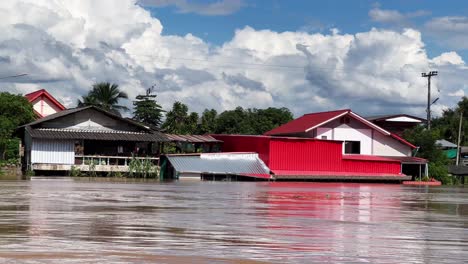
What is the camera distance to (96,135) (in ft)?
155

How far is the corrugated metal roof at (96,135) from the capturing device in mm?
45750

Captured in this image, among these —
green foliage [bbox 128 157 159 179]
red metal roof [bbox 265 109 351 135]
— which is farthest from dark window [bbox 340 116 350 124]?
green foliage [bbox 128 157 159 179]

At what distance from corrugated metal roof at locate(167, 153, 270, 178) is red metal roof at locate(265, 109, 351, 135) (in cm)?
635

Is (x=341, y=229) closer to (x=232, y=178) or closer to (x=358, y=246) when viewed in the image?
(x=358, y=246)

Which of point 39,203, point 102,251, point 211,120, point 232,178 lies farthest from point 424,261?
point 211,120

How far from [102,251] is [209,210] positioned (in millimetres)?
8142

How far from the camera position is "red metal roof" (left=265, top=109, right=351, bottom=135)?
53.2 m

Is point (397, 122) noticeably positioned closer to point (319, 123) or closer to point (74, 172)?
point (319, 123)

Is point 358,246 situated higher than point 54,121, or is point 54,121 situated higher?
point 54,121

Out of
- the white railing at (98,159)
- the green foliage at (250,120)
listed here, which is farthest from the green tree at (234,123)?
the white railing at (98,159)

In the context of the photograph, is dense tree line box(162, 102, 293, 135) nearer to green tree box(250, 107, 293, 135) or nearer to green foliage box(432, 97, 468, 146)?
green tree box(250, 107, 293, 135)

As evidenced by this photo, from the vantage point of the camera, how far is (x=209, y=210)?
16672 mm

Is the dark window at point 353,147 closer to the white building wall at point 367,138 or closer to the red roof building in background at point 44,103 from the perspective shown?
the white building wall at point 367,138

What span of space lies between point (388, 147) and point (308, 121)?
6.37 m
